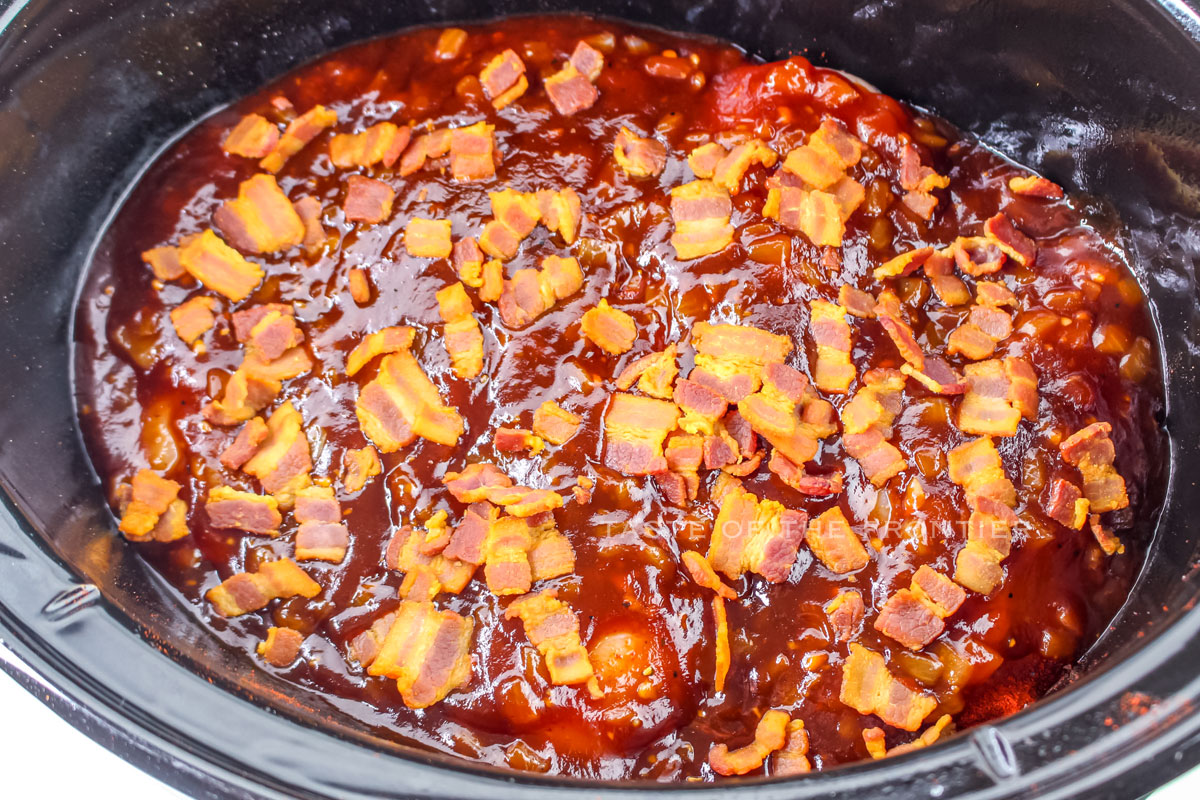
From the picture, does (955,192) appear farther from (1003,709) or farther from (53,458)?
(53,458)

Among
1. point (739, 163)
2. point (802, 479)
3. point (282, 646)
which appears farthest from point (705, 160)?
point (282, 646)

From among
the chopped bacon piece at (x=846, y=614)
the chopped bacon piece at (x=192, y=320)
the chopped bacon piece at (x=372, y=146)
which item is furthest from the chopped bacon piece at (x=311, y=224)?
the chopped bacon piece at (x=846, y=614)

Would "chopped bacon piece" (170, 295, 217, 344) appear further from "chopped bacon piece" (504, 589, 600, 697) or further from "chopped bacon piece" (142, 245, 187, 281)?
"chopped bacon piece" (504, 589, 600, 697)

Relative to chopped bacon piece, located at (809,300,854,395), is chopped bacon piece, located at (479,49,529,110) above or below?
below

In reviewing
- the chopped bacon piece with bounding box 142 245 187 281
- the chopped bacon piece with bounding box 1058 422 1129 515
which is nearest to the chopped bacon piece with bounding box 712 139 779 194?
the chopped bacon piece with bounding box 1058 422 1129 515

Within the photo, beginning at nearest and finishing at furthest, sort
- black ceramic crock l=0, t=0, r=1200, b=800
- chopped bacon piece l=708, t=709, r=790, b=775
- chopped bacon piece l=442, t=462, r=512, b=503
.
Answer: black ceramic crock l=0, t=0, r=1200, b=800 < chopped bacon piece l=708, t=709, r=790, b=775 < chopped bacon piece l=442, t=462, r=512, b=503
